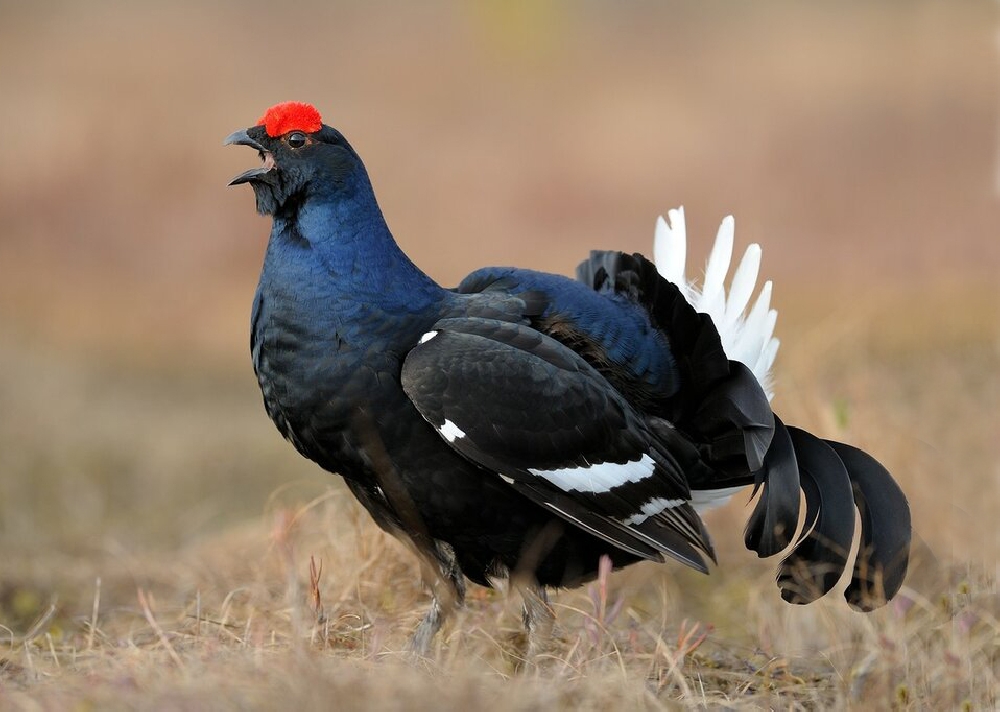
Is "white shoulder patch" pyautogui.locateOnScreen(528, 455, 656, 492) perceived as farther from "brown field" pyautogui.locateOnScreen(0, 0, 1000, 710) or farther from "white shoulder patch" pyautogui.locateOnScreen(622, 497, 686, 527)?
"brown field" pyautogui.locateOnScreen(0, 0, 1000, 710)

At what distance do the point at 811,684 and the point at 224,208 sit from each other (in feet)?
33.0

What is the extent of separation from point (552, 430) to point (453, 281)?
718 cm

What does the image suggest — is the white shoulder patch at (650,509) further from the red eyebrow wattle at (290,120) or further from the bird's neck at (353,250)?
the red eyebrow wattle at (290,120)

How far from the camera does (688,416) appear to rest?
13.0ft

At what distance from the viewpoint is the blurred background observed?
6.64 m

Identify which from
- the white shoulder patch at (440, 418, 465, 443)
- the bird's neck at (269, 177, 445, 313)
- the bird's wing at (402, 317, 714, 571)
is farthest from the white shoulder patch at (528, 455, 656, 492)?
the bird's neck at (269, 177, 445, 313)

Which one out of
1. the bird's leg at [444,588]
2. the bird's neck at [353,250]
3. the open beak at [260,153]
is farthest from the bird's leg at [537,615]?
the open beak at [260,153]

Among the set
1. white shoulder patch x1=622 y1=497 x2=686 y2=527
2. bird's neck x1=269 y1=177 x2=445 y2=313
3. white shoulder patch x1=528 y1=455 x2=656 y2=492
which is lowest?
white shoulder patch x1=622 y1=497 x2=686 y2=527

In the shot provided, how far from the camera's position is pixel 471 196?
1303 centimetres

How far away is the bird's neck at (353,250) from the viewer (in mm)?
3578

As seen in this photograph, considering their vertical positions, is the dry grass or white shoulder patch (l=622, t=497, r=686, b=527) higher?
white shoulder patch (l=622, t=497, r=686, b=527)

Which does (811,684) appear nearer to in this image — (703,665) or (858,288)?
(703,665)

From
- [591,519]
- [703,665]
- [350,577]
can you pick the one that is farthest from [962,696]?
[350,577]

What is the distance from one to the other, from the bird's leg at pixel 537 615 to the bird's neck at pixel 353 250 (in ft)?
2.93
